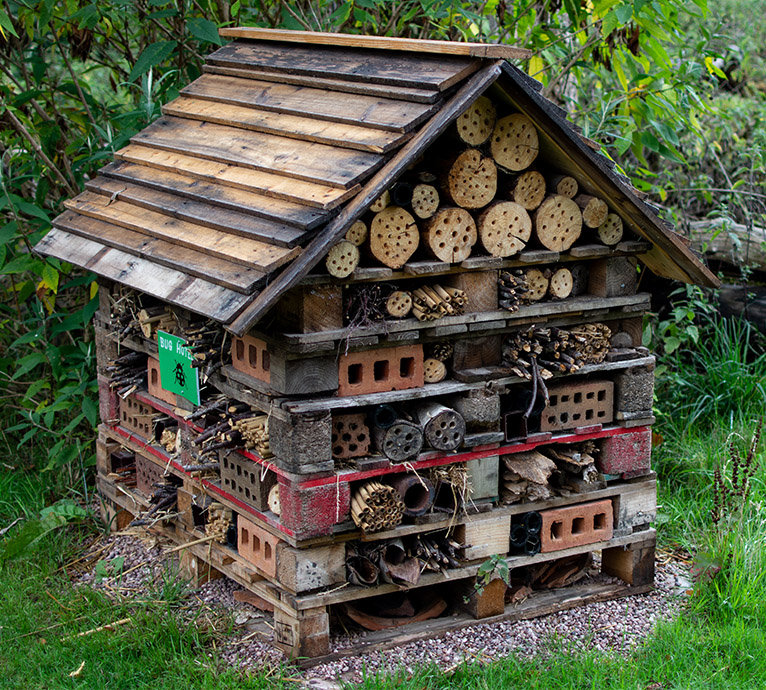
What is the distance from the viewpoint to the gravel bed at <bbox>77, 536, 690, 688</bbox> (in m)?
4.72

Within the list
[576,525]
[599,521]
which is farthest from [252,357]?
[599,521]

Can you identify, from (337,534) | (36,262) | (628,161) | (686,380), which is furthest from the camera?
(628,161)

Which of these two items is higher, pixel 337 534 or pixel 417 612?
pixel 337 534

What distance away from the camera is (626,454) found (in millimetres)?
5316

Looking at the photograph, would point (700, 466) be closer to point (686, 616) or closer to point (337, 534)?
point (686, 616)

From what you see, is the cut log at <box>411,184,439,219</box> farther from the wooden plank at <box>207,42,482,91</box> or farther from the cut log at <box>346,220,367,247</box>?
the wooden plank at <box>207,42,482,91</box>

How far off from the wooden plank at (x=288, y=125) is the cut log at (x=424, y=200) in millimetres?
266

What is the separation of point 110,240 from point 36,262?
1.22 metres

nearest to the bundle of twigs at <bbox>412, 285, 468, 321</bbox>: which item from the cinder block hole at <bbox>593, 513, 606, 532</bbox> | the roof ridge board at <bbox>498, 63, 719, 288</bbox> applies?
the roof ridge board at <bbox>498, 63, 719, 288</bbox>

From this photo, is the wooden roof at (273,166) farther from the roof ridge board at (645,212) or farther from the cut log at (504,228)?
the cut log at (504,228)

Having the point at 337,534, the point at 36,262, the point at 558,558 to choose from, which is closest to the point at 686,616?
the point at 558,558

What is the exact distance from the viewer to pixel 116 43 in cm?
762

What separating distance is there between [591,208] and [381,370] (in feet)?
4.21

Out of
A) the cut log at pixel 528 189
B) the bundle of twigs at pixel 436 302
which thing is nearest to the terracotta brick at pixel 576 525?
the bundle of twigs at pixel 436 302
